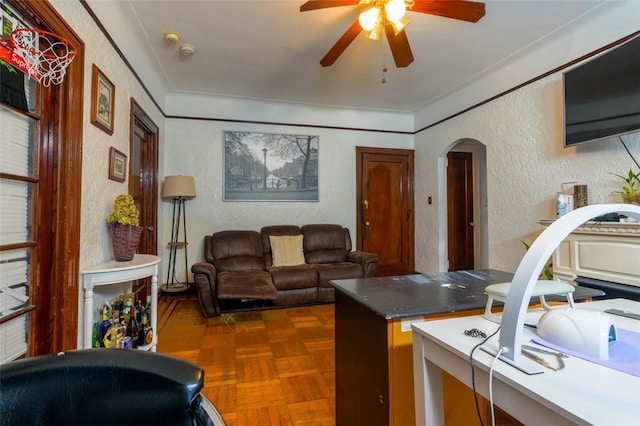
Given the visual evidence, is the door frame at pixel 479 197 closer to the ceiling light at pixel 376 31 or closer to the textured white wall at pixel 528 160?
the textured white wall at pixel 528 160

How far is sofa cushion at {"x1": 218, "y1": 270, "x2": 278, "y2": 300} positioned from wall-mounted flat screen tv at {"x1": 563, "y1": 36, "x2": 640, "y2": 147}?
3.07 meters

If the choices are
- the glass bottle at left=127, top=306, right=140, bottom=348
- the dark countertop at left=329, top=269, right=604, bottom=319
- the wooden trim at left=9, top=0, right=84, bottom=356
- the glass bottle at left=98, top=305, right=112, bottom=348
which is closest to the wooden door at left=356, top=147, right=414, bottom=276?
the dark countertop at left=329, top=269, right=604, bottom=319

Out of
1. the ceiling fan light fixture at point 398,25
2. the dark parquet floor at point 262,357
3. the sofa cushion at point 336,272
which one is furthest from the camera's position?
the sofa cushion at point 336,272

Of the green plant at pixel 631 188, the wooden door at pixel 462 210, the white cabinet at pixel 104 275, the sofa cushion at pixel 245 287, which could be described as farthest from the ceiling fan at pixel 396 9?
the wooden door at pixel 462 210

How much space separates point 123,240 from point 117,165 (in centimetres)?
71

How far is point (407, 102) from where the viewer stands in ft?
15.4

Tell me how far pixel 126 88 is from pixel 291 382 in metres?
2.70

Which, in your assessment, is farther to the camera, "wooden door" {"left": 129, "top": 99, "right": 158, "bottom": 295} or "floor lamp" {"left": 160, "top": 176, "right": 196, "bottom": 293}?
"floor lamp" {"left": 160, "top": 176, "right": 196, "bottom": 293}

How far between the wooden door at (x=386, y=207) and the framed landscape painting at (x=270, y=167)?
0.82 m

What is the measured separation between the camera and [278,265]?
4039 millimetres

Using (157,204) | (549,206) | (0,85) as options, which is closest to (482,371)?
(0,85)

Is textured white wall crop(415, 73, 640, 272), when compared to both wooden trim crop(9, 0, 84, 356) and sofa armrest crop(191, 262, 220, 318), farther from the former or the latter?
wooden trim crop(9, 0, 84, 356)

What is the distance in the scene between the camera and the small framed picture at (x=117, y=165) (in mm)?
2321

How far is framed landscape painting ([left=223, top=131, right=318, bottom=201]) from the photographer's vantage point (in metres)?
4.39
